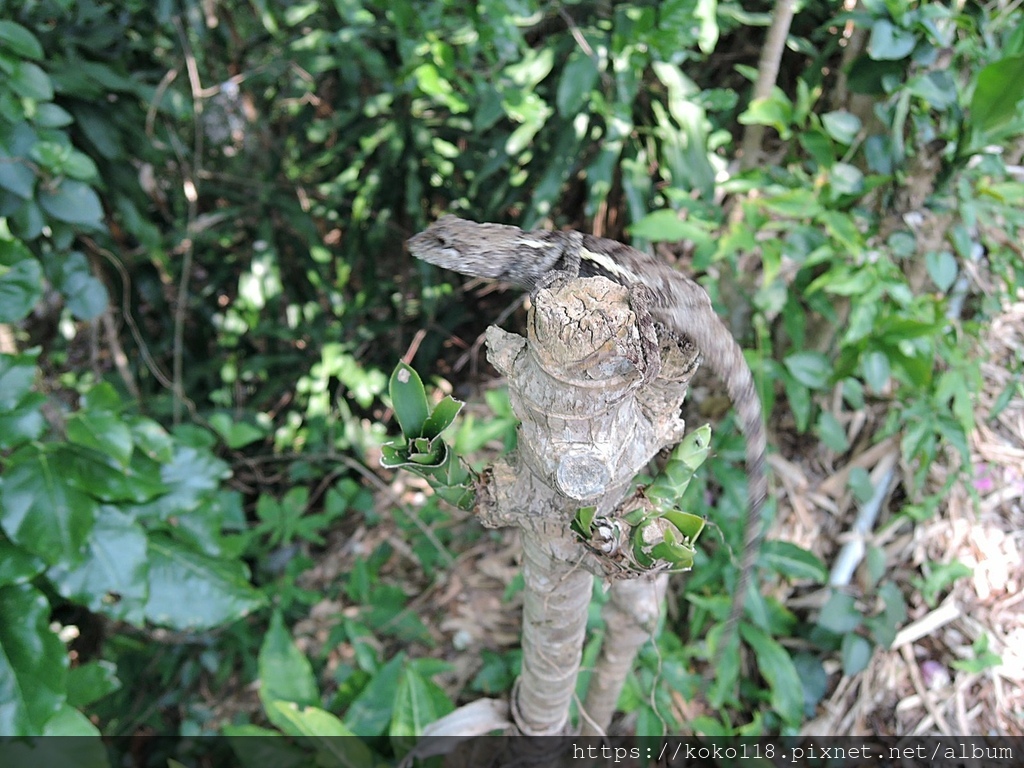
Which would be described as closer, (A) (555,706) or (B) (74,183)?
(A) (555,706)

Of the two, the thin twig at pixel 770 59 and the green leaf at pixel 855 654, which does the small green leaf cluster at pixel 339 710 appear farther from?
the thin twig at pixel 770 59

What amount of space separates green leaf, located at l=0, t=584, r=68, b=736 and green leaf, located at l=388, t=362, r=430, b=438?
2.57 ft

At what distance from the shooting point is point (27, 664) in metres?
1.00

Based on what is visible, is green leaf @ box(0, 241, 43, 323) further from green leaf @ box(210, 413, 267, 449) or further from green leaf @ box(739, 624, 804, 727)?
green leaf @ box(739, 624, 804, 727)

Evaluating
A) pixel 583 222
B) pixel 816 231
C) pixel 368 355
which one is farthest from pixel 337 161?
pixel 816 231

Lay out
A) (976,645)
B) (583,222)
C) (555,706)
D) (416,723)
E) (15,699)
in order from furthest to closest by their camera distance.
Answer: (583,222) < (976,645) < (416,723) < (15,699) < (555,706)

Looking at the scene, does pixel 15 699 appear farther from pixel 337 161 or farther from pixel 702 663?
Result: pixel 337 161

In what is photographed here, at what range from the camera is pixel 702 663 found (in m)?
1.50

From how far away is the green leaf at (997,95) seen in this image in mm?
1051

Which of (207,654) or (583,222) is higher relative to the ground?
(583,222)

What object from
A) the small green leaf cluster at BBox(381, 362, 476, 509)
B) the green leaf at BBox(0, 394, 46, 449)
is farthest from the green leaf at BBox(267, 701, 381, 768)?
the small green leaf cluster at BBox(381, 362, 476, 509)

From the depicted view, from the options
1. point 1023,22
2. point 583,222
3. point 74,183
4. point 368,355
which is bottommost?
point 368,355

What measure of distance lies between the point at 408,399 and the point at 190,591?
856 mm

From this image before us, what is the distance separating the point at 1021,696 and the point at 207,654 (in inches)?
72.8
